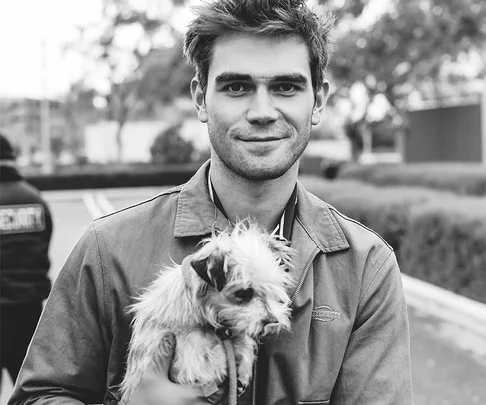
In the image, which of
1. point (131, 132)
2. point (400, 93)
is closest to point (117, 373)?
point (400, 93)

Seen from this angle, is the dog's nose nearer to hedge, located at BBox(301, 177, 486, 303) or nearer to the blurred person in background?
the blurred person in background

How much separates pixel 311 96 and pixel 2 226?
A: 368cm

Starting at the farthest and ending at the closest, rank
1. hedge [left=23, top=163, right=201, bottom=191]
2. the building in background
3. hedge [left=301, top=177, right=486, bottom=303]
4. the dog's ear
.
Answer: hedge [left=23, top=163, right=201, bottom=191]
the building in background
hedge [left=301, top=177, right=486, bottom=303]
the dog's ear

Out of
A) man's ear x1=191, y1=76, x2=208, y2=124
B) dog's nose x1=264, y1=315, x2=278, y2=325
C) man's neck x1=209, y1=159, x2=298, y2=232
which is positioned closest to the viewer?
dog's nose x1=264, y1=315, x2=278, y2=325

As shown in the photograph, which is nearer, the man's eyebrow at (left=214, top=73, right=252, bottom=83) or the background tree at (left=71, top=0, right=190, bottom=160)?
the man's eyebrow at (left=214, top=73, right=252, bottom=83)

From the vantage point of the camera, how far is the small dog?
181 centimetres

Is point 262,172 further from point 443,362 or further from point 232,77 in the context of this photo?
point 443,362

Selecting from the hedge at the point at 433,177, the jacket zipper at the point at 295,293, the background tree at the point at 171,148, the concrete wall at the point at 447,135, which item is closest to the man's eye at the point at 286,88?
the jacket zipper at the point at 295,293

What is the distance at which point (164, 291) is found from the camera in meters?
1.94

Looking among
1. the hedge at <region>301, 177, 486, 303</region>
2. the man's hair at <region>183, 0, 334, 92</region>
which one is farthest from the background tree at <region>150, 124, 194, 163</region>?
the man's hair at <region>183, 0, 334, 92</region>

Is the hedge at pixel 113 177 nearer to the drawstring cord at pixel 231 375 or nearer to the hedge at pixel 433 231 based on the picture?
the hedge at pixel 433 231

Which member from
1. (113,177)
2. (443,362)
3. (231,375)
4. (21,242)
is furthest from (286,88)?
(113,177)

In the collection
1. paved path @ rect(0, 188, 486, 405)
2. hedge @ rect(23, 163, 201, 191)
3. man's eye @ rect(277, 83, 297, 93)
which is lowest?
hedge @ rect(23, 163, 201, 191)

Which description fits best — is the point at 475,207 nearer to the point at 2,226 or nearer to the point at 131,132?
the point at 2,226
